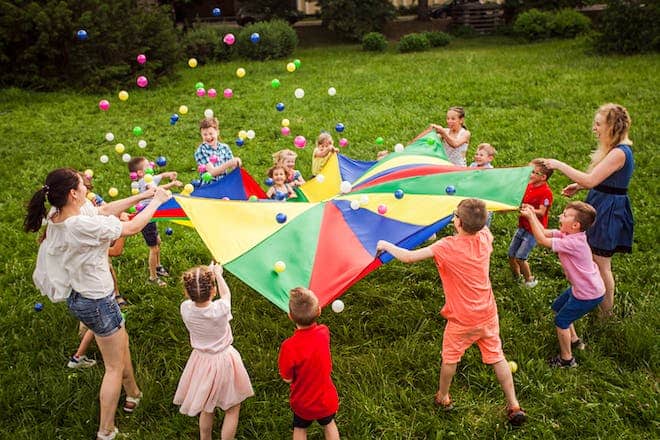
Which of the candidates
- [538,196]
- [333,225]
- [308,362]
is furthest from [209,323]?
[538,196]

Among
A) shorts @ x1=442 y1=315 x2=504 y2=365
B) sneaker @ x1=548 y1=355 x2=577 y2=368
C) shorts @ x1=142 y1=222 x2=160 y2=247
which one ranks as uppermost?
shorts @ x1=442 y1=315 x2=504 y2=365

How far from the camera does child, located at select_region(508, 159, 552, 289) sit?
491cm

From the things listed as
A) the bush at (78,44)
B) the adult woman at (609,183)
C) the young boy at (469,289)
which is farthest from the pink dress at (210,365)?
the bush at (78,44)

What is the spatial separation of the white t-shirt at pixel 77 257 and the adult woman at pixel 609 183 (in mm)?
3163

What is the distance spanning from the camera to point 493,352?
3.63 metres

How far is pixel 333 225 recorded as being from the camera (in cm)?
444

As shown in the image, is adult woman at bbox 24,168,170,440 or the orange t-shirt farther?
the orange t-shirt

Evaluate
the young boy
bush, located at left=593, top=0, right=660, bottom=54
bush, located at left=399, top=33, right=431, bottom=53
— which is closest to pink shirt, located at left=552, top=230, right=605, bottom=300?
the young boy

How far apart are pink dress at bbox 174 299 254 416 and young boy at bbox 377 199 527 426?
1181mm

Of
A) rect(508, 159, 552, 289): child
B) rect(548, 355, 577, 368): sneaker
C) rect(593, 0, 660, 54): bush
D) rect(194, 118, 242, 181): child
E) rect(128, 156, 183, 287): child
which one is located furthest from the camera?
rect(593, 0, 660, 54): bush

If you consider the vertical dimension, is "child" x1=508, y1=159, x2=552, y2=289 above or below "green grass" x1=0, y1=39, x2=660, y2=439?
above

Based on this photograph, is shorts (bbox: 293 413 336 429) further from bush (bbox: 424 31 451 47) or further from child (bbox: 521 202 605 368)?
bush (bbox: 424 31 451 47)

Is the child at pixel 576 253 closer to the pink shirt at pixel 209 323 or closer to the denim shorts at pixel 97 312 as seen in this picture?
the pink shirt at pixel 209 323

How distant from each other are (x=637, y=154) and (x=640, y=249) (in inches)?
94.1
